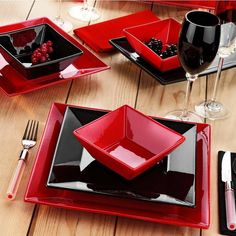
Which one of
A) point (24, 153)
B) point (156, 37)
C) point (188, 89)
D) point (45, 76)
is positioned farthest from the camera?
point (156, 37)

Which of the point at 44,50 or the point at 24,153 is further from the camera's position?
the point at 44,50

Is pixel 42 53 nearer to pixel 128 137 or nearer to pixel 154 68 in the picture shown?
pixel 154 68

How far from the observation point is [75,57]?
1.32 meters

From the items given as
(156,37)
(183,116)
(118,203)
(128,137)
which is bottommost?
(118,203)

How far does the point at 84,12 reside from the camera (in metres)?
1.67

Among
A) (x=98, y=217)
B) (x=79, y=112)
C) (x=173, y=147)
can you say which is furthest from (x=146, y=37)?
(x=98, y=217)

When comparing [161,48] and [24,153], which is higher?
[161,48]

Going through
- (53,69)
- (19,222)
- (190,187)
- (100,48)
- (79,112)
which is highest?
(100,48)

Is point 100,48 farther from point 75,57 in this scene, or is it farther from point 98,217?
point 98,217

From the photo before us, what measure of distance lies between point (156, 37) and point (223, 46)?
0.28m

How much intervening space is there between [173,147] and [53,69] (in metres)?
0.43

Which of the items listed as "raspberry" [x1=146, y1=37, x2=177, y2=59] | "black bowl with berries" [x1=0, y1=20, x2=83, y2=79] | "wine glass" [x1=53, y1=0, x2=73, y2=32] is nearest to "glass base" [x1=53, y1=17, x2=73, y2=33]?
"wine glass" [x1=53, y1=0, x2=73, y2=32]

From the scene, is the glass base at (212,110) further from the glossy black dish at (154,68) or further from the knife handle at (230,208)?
the knife handle at (230,208)

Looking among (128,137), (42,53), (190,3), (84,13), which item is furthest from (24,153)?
(190,3)
